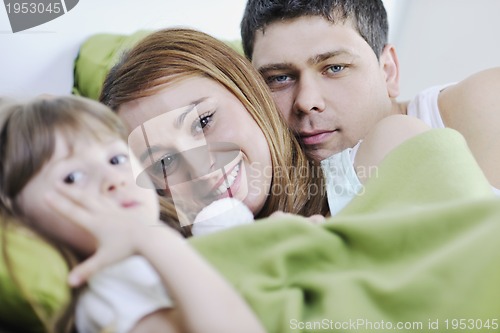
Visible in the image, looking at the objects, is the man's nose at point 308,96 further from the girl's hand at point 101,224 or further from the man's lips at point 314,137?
the girl's hand at point 101,224

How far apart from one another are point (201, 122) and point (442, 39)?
1.22 meters

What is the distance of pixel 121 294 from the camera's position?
1.51ft

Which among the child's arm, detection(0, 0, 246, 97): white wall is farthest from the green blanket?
detection(0, 0, 246, 97): white wall

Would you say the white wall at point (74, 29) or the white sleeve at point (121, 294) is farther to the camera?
the white wall at point (74, 29)

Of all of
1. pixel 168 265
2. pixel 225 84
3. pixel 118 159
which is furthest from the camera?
pixel 225 84

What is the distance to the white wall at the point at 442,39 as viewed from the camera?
1688 millimetres

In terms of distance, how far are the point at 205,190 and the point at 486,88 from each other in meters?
0.64

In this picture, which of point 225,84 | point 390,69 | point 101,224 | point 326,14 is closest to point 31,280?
point 101,224

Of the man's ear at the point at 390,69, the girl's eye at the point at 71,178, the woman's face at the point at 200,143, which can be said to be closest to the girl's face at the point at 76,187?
the girl's eye at the point at 71,178

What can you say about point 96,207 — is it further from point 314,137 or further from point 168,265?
point 314,137

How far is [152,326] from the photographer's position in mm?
448

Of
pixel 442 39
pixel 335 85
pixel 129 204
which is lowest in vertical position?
pixel 442 39

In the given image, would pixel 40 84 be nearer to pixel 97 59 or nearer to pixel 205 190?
pixel 97 59

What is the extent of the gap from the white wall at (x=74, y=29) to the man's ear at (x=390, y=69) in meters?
0.52
